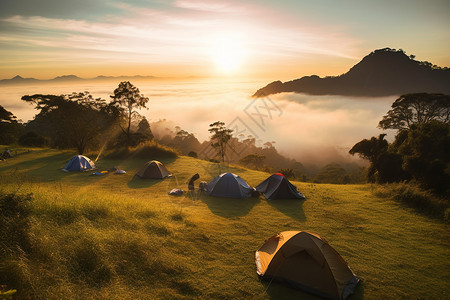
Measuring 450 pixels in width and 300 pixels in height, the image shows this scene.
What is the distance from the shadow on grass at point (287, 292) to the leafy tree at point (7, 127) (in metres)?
57.8

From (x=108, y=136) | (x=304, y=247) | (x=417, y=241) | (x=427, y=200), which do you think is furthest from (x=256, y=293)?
(x=108, y=136)

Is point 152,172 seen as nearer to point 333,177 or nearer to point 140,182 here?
point 140,182

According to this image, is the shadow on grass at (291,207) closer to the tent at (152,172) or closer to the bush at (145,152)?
the tent at (152,172)

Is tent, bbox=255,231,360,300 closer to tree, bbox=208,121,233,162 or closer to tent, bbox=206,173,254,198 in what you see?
tent, bbox=206,173,254,198

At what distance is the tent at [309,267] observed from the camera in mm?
6055

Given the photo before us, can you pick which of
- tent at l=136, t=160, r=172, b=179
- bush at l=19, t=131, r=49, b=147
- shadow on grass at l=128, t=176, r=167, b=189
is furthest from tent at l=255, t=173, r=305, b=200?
bush at l=19, t=131, r=49, b=147

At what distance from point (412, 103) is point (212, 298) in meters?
44.7

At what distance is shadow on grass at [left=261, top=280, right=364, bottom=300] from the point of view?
233 inches

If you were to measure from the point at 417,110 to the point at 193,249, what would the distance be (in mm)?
44017

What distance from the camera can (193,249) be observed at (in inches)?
296

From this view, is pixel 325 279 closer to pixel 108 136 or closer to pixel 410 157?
pixel 410 157

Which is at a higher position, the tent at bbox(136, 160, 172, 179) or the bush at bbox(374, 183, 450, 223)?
the bush at bbox(374, 183, 450, 223)

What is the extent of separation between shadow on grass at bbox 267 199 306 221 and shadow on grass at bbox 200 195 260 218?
4.14ft

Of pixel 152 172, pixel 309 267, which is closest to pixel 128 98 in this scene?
pixel 152 172
